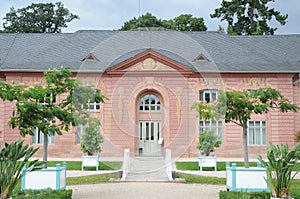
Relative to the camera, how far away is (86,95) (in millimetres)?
8914

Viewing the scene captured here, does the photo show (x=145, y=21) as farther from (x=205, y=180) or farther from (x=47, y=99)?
(x=47, y=99)

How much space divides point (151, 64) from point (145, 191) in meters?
10.9

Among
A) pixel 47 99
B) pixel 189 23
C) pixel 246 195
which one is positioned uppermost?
pixel 189 23

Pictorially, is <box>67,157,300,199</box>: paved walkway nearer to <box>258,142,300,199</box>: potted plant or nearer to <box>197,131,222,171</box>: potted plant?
<box>258,142,300,199</box>: potted plant

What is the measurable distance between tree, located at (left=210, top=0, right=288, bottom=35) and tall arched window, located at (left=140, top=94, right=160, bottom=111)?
20.3m

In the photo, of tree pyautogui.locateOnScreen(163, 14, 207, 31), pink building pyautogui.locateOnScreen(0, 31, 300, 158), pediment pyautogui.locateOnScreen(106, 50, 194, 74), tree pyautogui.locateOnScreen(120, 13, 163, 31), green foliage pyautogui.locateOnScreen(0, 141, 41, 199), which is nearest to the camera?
green foliage pyautogui.locateOnScreen(0, 141, 41, 199)

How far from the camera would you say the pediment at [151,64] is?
18.7 meters

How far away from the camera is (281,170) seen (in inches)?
301

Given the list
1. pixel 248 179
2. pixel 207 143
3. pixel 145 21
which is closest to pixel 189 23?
pixel 145 21

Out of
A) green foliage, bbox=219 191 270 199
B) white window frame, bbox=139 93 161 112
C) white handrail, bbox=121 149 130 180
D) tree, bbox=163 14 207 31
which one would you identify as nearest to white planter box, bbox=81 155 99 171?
white handrail, bbox=121 149 130 180

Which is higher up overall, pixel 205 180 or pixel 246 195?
pixel 246 195

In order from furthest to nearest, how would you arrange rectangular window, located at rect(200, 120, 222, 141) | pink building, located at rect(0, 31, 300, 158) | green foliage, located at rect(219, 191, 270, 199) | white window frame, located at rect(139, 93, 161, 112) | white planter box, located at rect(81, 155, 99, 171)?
rectangular window, located at rect(200, 120, 222, 141)
white window frame, located at rect(139, 93, 161, 112)
pink building, located at rect(0, 31, 300, 158)
white planter box, located at rect(81, 155, 99, 171)
green foliage, located at rect(219, 191, 270, 199)

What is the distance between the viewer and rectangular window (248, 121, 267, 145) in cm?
2344

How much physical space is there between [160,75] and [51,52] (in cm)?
929
